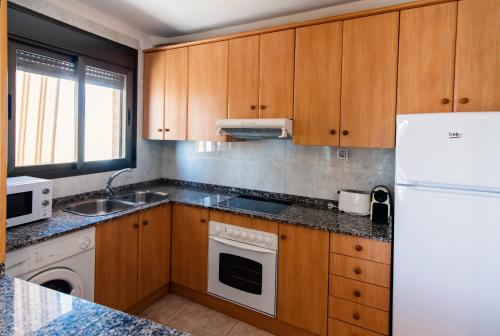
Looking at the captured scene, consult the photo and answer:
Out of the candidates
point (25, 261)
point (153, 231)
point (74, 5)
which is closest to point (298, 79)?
point (153, 231)

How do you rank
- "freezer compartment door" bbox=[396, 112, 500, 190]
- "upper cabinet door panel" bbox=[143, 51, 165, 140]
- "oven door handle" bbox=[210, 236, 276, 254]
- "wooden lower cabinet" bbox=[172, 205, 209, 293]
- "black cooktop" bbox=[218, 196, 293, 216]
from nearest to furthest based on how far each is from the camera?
"freezer compartment door" bbox=[396, 112, 500, 190] → "oven door handle" bbox=[210, 236, 276, 254] → "black cooktop" bbox=[218, 196, 293, 216] → "wooden lower cabinet" bbox=[172, 205, 209, 293] → "upper cabinet door panel" bbox=[143, 51, 165, 140]

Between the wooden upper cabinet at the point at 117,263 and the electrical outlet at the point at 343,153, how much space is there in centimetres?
170

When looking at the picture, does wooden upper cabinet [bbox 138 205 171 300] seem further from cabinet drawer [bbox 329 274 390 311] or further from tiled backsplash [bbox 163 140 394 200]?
cabinet drawer [bbox 329 274 390 311]

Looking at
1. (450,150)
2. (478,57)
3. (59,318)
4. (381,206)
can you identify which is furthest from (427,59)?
(59,318)

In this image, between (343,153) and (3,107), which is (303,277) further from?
(3,107)

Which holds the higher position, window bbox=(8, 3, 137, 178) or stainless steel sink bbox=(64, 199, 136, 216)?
window bbox=(8, 3, 137, 178)

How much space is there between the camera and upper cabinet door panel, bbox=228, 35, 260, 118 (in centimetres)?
243

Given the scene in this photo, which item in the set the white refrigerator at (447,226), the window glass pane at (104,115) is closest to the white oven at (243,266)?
the white refrigerator at (447,226)

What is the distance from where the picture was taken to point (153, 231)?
8.11 ft

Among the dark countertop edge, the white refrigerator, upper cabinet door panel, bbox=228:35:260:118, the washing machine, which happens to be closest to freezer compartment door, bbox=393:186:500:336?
the white refrigerator

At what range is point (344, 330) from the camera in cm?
194

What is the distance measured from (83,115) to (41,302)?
77.1 inches

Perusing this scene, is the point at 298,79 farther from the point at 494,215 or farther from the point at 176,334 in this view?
the point at 176,334

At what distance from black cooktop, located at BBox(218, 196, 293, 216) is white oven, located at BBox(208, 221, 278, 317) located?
0.62 ft
